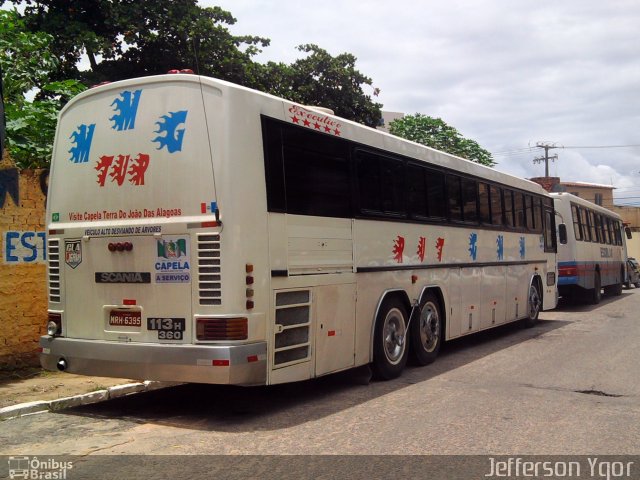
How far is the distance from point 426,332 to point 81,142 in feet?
17.7

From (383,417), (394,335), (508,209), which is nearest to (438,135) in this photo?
(508,209)

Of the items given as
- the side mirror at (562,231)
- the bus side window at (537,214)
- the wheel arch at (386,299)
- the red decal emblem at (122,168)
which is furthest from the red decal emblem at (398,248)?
the side mirror at (562,231)

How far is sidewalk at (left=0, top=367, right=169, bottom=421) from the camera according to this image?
663cm

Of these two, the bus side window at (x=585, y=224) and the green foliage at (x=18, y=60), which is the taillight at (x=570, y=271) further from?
the green foliage at (x=18, y=60)

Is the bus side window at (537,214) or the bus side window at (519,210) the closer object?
the bus side window at (519,210)

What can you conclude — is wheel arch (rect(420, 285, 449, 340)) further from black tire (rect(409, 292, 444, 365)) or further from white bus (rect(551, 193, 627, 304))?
white bus (rect(551, 193, 627, 304))

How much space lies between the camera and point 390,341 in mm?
8344

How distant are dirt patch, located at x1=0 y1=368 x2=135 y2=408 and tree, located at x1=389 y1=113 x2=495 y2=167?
28466 mm

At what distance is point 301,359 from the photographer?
257 inches

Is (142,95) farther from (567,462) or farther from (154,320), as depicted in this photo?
(567,462)

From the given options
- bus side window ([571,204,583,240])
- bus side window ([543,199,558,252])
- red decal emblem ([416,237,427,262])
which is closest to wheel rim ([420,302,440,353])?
red decal emblem ([416,237,427,262])

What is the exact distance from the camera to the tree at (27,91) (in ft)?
32.0

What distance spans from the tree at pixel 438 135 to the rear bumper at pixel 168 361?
29.7m

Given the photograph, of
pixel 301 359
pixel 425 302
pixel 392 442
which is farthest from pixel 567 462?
pixel 425 302
